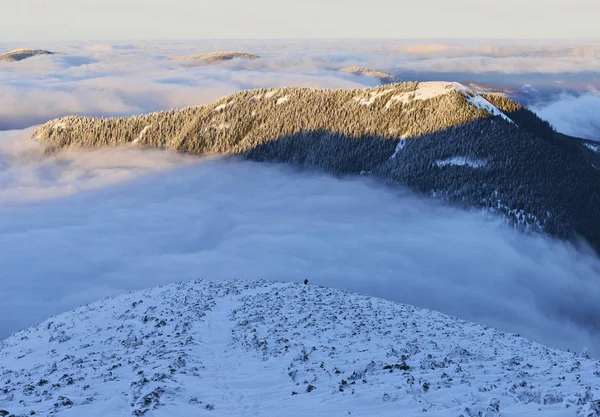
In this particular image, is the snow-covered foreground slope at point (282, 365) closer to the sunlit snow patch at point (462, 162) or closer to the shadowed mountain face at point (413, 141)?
the shadowed mountain face at point (413, 141)

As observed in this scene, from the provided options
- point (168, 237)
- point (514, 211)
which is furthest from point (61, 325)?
point (514, 211)

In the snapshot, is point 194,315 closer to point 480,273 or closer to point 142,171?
point 480,273

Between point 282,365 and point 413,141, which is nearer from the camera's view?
point 282,365

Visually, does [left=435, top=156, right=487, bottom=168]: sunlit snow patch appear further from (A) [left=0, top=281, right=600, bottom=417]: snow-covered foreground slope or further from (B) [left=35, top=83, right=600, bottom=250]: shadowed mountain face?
(A) [left=0, top=281, right=600, bottom=417]: snow-covered foreground slope

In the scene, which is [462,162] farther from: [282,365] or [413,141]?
[282,365]

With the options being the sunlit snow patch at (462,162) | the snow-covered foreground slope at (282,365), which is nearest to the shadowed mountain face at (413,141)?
the sunlit snow patch at (462,162)

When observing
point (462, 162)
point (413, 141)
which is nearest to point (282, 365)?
point (462, 162)

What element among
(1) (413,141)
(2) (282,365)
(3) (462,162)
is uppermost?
(1) (413,141)
